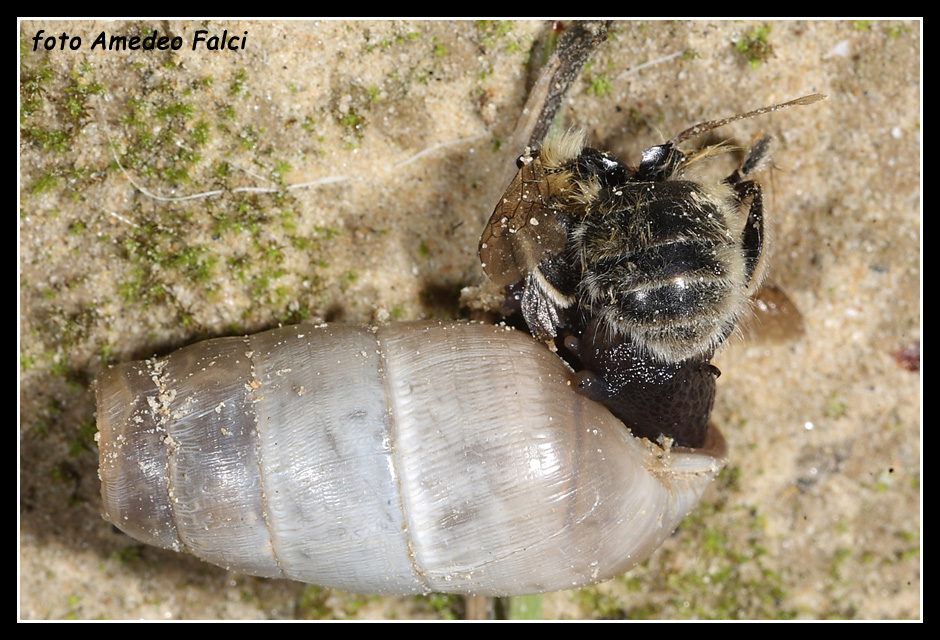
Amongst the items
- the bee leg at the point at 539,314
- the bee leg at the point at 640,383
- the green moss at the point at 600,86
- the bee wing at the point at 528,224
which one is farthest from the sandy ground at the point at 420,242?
the bee leg at the point at 640,383

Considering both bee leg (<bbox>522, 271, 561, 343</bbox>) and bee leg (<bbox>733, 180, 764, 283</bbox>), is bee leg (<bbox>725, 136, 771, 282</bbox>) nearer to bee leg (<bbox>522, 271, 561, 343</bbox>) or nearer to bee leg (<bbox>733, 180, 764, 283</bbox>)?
bee leg (<bbox>733, 180, 764, 283</bbox>)

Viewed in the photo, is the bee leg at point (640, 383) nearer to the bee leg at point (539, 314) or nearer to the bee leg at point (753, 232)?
the bee leg at point (539, 314)

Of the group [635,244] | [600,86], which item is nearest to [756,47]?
[600,86]

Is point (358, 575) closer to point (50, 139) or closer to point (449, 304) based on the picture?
point (449, 304)

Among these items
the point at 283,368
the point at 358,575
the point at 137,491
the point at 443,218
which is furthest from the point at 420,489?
the point at 443,218

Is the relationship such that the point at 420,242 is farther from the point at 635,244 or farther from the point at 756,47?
the point at 756,47

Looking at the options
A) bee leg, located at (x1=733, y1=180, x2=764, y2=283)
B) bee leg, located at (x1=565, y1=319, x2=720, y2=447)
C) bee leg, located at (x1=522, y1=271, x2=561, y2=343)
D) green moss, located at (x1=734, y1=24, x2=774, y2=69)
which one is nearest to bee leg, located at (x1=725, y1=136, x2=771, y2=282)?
bee leg, located at (x1=733, y1=180, x2=764, y2=283)
